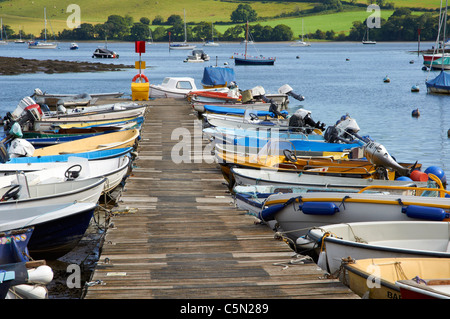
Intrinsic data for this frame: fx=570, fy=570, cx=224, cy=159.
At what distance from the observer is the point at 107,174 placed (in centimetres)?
1226

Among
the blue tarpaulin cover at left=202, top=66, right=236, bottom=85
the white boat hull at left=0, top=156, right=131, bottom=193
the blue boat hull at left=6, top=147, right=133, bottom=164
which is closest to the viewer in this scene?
the white boat hull at left=0, top=156, right=131, bottom=193

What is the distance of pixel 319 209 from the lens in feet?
32.1

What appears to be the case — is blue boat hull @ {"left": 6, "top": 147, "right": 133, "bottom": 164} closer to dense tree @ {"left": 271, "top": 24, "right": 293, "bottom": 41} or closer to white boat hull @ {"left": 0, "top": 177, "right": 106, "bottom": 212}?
white boat hull @ {"left": 0, "top": 177, "right": 106, "bottom": 212}

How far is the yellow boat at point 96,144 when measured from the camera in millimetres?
15484

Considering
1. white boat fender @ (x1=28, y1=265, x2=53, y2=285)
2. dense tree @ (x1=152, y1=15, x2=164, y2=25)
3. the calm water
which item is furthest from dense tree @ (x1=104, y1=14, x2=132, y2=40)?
white boat fender @ (x1=28, y1=265, x2=53, y2=285)

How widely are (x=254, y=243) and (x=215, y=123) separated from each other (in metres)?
11.8

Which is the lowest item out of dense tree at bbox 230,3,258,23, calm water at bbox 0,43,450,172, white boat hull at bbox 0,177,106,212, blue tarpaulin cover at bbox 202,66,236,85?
calm water at bbox 0,43,450,172

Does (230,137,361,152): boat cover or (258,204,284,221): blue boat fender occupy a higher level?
(230,137,361,152): boat cover

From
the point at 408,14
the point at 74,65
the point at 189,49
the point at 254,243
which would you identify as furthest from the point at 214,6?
the point at 254,243

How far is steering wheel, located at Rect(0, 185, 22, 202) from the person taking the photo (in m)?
9.91

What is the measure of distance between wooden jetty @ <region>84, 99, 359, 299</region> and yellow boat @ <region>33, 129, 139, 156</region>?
2.79 meters

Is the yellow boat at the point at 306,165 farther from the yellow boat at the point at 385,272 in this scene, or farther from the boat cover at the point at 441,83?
the boat cover at the point at 441,83

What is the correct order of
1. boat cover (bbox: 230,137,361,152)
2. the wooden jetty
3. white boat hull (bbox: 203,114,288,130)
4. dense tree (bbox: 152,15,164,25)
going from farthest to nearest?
dense tree (bbox: 152,15,164,25) → white boat hull (bbox: 203,114,288,130) → boat cover (bbox: 230,137,361,152) → the wooden jetty

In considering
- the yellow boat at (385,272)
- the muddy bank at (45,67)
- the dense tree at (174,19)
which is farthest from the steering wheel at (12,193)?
the dense tree at (174,19)
